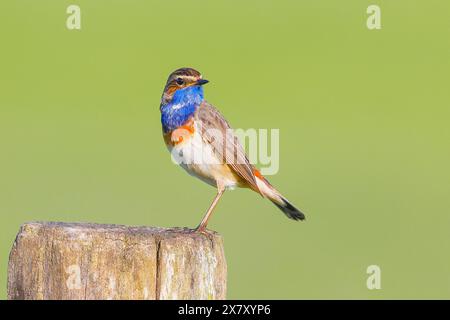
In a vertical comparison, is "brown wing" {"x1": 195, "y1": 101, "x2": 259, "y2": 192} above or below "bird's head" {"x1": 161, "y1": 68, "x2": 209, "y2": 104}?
below

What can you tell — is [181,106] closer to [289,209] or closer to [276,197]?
[276,197]

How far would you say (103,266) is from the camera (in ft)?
20.2

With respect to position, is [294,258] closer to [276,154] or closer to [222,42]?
[276,154]

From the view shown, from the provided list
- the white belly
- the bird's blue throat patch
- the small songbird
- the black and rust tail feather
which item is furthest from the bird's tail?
the bird's blue throat patch

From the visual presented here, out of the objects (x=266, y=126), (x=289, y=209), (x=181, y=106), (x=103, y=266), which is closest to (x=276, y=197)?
(x=289, y=209)

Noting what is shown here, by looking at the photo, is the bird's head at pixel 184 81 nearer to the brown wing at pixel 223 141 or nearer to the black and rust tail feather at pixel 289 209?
the brown wing at pixel 223 141

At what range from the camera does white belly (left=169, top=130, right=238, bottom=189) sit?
8758 millimetres

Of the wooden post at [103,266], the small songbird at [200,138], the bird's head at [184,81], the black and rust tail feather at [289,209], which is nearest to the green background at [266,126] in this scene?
the black and rust tail feather at [289,209]

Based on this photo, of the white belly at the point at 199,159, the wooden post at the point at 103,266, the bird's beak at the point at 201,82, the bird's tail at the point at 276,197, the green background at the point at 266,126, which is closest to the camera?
the wooden post at the point at 103,266

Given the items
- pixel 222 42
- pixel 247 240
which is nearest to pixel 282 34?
pixel 222 42

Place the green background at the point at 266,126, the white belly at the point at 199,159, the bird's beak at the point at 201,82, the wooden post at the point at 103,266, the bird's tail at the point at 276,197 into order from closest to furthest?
the wooden post at the point at 103,266
the white belly at the point at 199,159
the bird's beak at the point at 201,82
the bird's tail at the point at 276,197
the green background at the point at 266,126

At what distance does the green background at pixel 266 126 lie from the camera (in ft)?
42.6

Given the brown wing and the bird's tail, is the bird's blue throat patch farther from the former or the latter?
the bird's tail

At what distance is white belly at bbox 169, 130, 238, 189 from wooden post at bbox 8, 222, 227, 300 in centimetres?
234
